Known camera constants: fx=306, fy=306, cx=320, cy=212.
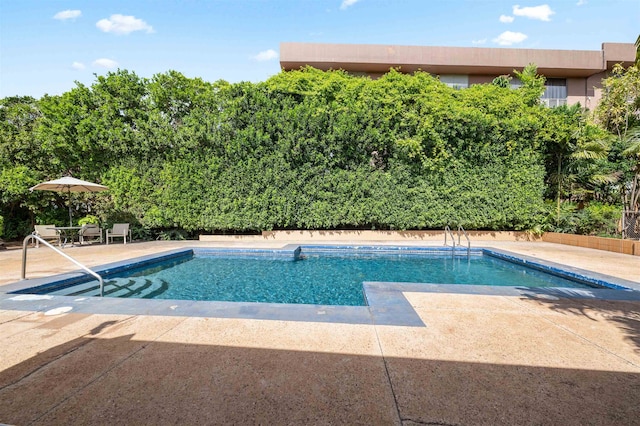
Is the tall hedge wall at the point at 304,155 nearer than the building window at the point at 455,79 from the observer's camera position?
Yes

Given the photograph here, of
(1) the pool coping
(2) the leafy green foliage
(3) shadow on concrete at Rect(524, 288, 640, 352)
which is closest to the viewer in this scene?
(3) shadow on concrete at Rect(524, 288, 640, 352)

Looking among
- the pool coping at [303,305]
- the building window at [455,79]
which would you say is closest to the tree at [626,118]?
the building window at [455,79]

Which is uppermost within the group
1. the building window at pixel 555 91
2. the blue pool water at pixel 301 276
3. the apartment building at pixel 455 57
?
the apartment building at pixel 455 57

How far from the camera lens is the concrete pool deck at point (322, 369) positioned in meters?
1.83

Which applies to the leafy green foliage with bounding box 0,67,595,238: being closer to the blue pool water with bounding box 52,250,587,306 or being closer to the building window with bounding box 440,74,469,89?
the blue pool water with bounding box 52,250,587,306

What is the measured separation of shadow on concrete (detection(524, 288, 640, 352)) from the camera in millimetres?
3236

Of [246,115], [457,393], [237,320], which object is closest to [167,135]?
[246,115]

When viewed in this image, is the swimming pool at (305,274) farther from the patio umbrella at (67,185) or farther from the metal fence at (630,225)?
the metal fence at (630,225)

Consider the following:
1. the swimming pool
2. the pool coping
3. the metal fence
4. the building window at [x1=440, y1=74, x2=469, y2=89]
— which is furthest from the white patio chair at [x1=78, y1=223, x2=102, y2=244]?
the building window at [x1=440, y1=74, x2=469, y2=89]

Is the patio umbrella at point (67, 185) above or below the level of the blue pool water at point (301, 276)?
above

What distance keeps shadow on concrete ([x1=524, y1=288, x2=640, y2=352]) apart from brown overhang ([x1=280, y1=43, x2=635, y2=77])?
16980 mm

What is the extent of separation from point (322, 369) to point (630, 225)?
11.5m

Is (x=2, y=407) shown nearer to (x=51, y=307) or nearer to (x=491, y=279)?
(x=51, y=307)

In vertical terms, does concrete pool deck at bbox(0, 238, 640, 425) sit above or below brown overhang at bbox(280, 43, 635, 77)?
below
